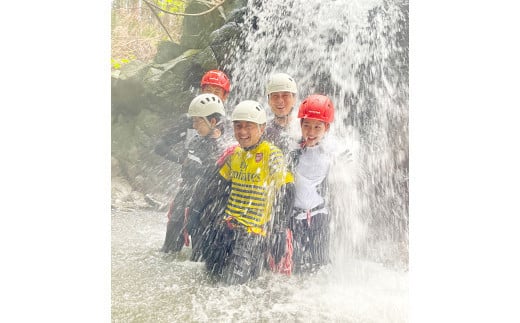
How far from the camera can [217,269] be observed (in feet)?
7.93

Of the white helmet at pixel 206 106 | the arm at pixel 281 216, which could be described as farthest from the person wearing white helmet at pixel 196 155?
the arm at pixel 281 216

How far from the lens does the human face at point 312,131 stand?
243 cm

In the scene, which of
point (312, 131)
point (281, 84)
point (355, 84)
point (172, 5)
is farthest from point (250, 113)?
point (172, 5)

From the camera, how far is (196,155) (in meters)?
2.47

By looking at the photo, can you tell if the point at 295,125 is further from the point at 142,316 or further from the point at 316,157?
the point at 142,316

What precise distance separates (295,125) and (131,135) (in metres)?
0.86

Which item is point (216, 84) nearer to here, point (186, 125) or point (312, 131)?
point (186, 125)

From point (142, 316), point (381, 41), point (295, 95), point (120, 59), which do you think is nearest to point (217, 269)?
point (142, 316)

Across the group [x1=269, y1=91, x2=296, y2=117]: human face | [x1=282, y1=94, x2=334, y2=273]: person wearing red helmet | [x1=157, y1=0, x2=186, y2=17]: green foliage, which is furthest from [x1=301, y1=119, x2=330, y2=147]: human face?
[x1=157, y1=0, x2=186, y2=17]: green foliage

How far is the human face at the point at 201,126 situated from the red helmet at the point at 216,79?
0.66 feet

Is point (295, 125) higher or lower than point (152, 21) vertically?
lower

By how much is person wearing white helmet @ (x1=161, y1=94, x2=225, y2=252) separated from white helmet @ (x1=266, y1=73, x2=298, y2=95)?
0.89 ft

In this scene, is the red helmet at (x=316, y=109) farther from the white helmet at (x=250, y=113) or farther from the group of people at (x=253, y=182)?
the white helmet at (x=250, y=113)

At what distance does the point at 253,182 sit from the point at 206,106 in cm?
47
